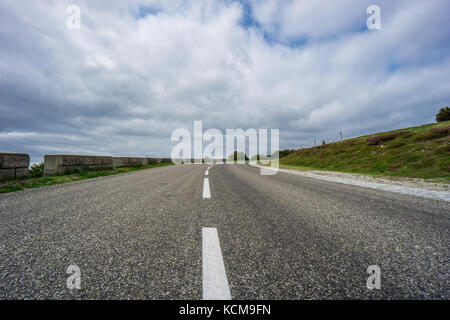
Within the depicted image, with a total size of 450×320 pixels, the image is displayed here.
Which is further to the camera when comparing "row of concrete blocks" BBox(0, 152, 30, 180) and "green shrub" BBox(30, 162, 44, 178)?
"green shrub" BBox(30, 162, 44, 178)

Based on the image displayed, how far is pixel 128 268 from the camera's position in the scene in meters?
1.74

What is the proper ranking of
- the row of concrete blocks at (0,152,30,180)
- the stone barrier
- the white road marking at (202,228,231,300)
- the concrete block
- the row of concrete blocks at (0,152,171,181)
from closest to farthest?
the white road marking at (202,228,231,300) < the row of concrete blocks at (0,152,30,180) < the row of concrete blocks at (0,152,171,181) < the concrete block < the stone barrier

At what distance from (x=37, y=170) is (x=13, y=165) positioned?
75.6 inches

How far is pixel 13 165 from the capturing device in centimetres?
681

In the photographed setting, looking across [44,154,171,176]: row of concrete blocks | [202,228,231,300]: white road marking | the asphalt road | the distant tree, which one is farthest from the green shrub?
the distant tree

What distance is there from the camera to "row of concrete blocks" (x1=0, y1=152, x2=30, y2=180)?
6.47m

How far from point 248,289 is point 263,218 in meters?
1.89

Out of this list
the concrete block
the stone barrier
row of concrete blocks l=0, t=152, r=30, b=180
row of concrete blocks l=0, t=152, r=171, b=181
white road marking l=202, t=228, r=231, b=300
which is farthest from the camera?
the stone barrier

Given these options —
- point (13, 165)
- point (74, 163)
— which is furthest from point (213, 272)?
point (74, 163)

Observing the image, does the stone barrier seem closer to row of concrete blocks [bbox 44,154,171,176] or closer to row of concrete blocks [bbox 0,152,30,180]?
row of concrete blocks [bbox 44,154,171,176]

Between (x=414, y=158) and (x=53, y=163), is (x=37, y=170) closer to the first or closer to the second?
(x=53, y=163)

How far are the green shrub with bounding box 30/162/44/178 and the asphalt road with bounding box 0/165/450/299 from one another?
A: 545 cm

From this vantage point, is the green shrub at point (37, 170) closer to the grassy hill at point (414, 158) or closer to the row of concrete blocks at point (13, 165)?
the row of concrete blocks at point (13, 165)

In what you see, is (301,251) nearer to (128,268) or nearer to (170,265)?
(170,265)
